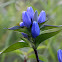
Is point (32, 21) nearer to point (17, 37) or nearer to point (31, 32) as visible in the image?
point (31, 32)

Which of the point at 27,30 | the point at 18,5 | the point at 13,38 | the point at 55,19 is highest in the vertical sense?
the point at 18,5

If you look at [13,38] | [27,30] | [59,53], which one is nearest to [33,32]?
[27,30]

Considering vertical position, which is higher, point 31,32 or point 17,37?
point 17,37

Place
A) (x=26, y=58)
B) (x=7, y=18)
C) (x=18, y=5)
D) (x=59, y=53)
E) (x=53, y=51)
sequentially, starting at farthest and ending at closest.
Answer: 1. (x=18, y=5)
2. (x=7, y=18)
3. (x=53, y=51)
4. (x=26, y=58)
5. (x=59, y=53)

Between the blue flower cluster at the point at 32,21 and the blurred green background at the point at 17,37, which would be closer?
the blue flower cluster at the point at 32,21

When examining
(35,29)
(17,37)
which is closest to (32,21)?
(35,29)

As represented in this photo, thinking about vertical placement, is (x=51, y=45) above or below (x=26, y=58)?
above

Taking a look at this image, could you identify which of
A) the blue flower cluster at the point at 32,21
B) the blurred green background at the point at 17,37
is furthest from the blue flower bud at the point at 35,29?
Result: the blurred green background at the point at 17,37

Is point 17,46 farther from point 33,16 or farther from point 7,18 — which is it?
point 7,18

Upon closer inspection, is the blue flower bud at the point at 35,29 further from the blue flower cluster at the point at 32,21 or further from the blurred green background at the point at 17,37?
the blurred green background at the point at 17,37

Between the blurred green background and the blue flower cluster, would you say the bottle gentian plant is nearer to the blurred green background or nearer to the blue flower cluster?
the blue flower cluster

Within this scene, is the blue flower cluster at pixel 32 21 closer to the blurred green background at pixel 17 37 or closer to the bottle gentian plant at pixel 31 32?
the bottle gentian plant at pixel 31 32
